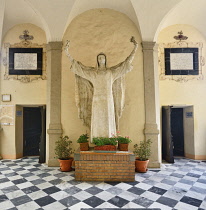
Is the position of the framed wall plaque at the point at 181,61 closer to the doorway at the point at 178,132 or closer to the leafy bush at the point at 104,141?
the doorway at the point at 178,132

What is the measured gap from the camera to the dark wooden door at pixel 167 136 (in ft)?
18.8

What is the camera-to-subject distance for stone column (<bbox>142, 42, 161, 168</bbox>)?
17.2ft

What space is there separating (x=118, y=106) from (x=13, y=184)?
3135mm

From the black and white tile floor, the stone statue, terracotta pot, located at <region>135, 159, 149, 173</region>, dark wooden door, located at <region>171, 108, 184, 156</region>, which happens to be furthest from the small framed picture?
dark wooden door, located at <region>171, 108, 184, 156</region>

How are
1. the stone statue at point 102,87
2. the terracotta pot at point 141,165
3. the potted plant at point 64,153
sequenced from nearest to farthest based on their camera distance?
the stone statue at point 102,87
the terracotta pot at point 141,165
the potted plant at point 64,153

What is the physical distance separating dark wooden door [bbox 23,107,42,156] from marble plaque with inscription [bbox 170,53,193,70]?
557 centimetres

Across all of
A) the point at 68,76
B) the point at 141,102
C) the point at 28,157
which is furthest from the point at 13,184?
the point at 141,102

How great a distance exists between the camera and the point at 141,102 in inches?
214

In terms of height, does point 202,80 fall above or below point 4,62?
below

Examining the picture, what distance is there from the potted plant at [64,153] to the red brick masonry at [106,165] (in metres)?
0.90

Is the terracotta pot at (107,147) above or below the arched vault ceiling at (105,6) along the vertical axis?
below

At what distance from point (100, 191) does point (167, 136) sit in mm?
3448

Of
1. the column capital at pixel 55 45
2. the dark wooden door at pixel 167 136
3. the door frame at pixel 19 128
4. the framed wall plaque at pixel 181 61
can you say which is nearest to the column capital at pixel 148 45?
the framed wall plaque at pixel 181 61

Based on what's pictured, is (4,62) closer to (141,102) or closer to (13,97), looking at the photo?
(13,97)
